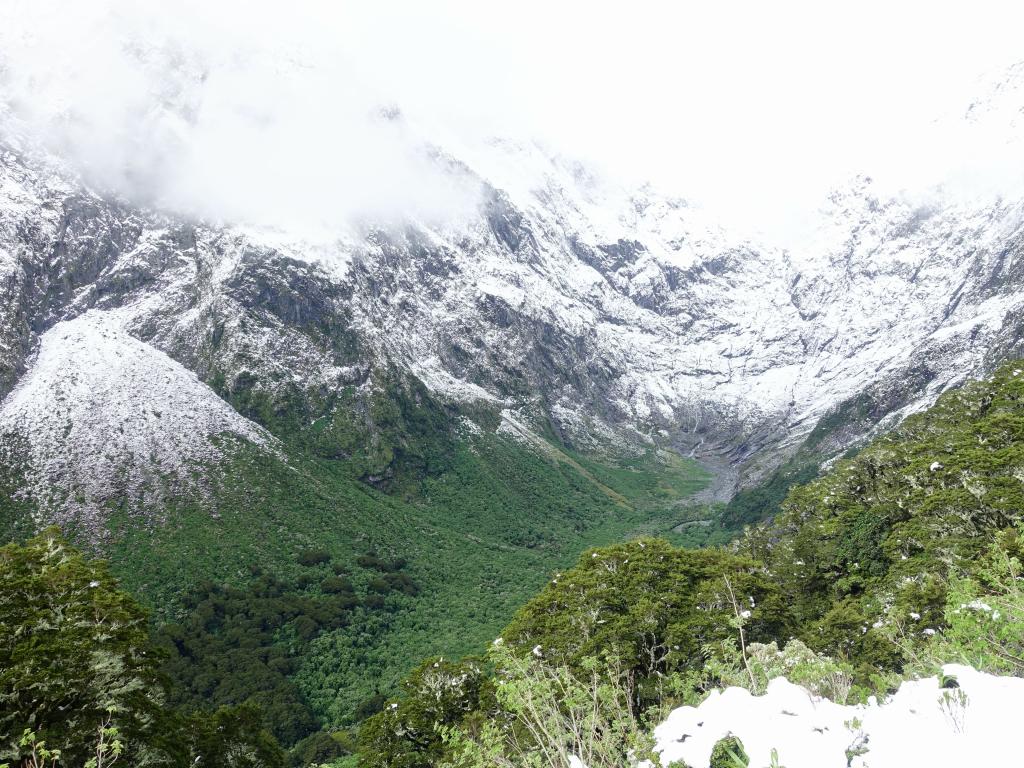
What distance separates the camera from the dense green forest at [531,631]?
18562 mm

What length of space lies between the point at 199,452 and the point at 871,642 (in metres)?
154

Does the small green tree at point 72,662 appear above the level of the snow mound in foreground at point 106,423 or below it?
below

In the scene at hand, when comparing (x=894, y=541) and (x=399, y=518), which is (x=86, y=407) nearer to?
(x=399, y=518)

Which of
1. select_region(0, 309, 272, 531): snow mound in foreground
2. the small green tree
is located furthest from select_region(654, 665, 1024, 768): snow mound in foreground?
select_region(0, 309, 272, 531): snow mound in foreground

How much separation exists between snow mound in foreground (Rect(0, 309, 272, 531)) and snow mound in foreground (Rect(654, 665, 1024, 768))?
144 meters

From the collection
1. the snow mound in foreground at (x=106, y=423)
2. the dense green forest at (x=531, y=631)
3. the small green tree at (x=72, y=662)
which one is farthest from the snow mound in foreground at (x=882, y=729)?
the snow mound in foreground at (x=106, y=423)

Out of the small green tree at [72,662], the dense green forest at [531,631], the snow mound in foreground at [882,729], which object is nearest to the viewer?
the snow mound in foreground at [882,729]

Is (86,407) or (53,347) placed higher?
(53,347)

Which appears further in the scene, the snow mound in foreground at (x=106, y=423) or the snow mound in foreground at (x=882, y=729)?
the snow mound in foreground at (x=106, y=423)

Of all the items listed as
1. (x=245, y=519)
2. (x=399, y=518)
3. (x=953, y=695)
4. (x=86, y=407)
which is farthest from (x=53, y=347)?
(x=953, y=695)

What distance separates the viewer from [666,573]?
41406mm

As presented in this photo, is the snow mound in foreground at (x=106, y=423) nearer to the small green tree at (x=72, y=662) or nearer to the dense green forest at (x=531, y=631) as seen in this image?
the dense green forest at (x=531, y=631)

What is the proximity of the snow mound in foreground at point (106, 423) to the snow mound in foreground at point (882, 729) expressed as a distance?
143557mm

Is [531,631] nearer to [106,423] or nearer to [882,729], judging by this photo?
[882,729]
